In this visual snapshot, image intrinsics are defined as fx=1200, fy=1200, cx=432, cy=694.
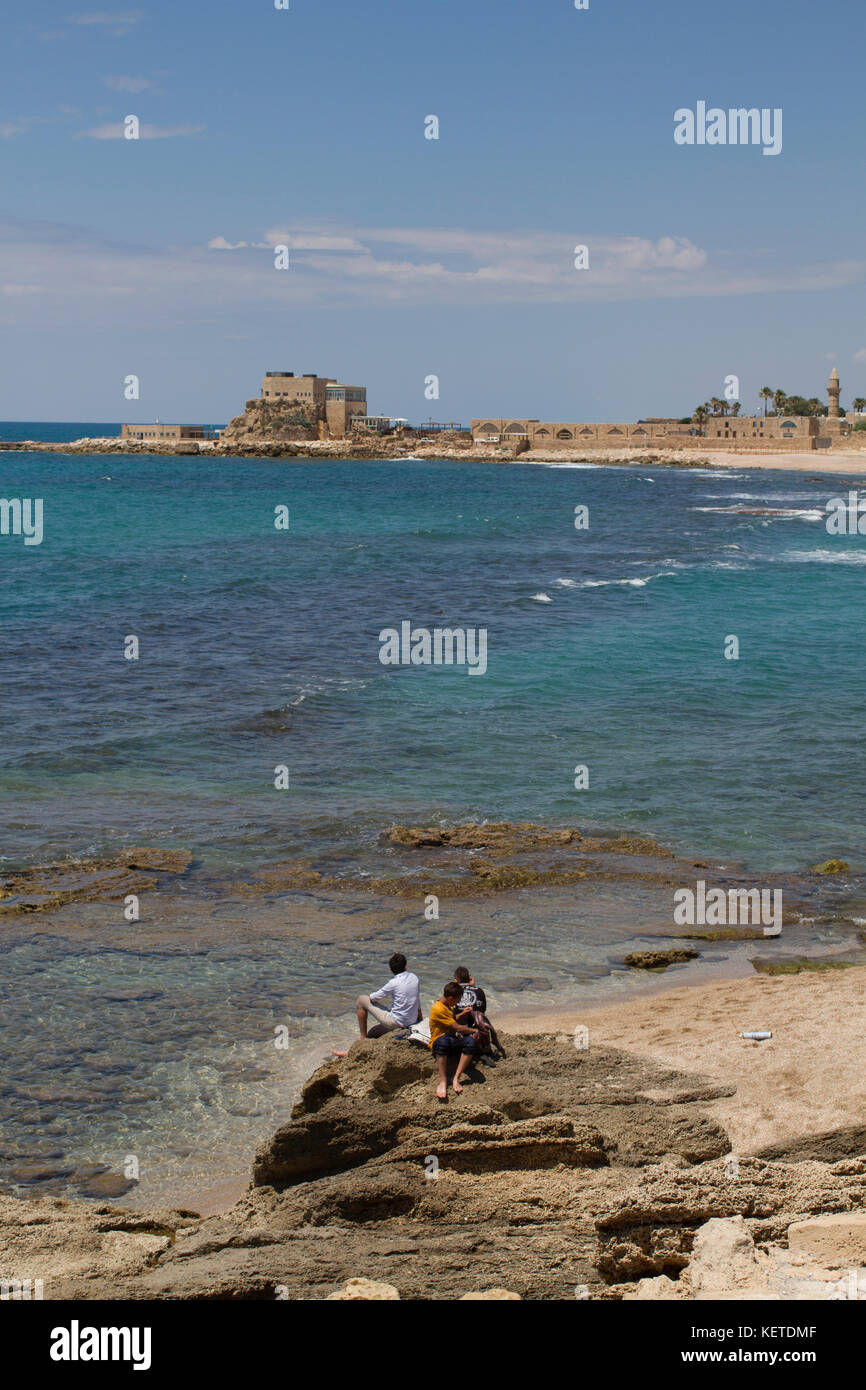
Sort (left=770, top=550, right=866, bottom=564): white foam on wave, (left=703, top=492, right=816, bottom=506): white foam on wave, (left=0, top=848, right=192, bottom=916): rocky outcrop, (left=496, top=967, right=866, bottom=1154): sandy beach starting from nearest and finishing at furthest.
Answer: (left=496, top=967, right=866, bottom=1154): sandy beach < (left=0, top=848, right=192, bottom=916): rocky outcrop < (left=770, top=550, right=866, bottom=564): white foam on wave < (left=703, top=492, right=816, bottom=506): white foam on wave

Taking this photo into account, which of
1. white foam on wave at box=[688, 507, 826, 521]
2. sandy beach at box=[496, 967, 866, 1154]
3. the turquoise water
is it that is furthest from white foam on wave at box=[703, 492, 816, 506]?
sandy beach at box=[496, 967, 866, 1154]

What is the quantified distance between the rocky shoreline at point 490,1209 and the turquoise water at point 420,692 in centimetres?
925

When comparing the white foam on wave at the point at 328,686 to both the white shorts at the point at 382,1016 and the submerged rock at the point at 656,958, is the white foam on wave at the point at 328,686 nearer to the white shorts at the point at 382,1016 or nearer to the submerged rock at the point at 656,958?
the submerged rock at the point at 656,958

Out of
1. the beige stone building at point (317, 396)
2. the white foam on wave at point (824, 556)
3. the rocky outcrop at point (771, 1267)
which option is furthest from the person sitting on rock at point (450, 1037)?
the beige stone building at point (317, 396)

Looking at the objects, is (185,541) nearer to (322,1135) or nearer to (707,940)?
(707,940)

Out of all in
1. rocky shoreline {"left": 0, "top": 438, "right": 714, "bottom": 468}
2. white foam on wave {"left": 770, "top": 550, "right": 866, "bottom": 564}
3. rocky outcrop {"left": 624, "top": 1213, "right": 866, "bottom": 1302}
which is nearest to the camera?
rocky outcrop {"left": 624, "top": 1213, "right": 866, "bottom": 1302}

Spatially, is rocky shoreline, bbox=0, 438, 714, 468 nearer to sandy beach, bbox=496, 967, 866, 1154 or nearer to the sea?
the sea

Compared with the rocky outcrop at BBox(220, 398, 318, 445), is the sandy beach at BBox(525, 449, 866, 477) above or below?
below

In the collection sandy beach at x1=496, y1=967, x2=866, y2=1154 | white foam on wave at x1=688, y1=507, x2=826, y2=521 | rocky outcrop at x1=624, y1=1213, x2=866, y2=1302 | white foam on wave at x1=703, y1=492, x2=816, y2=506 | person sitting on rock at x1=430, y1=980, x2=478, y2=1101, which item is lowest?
sandy beach at x1=496, y1=967, x2=866, y2=1154

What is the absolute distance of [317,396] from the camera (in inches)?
7269

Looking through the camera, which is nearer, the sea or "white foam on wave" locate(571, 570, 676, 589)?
the sea

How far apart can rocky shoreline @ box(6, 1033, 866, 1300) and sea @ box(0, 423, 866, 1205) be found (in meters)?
1.72

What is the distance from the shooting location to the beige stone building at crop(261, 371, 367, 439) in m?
182

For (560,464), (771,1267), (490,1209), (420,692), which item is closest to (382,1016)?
(490,1209)
